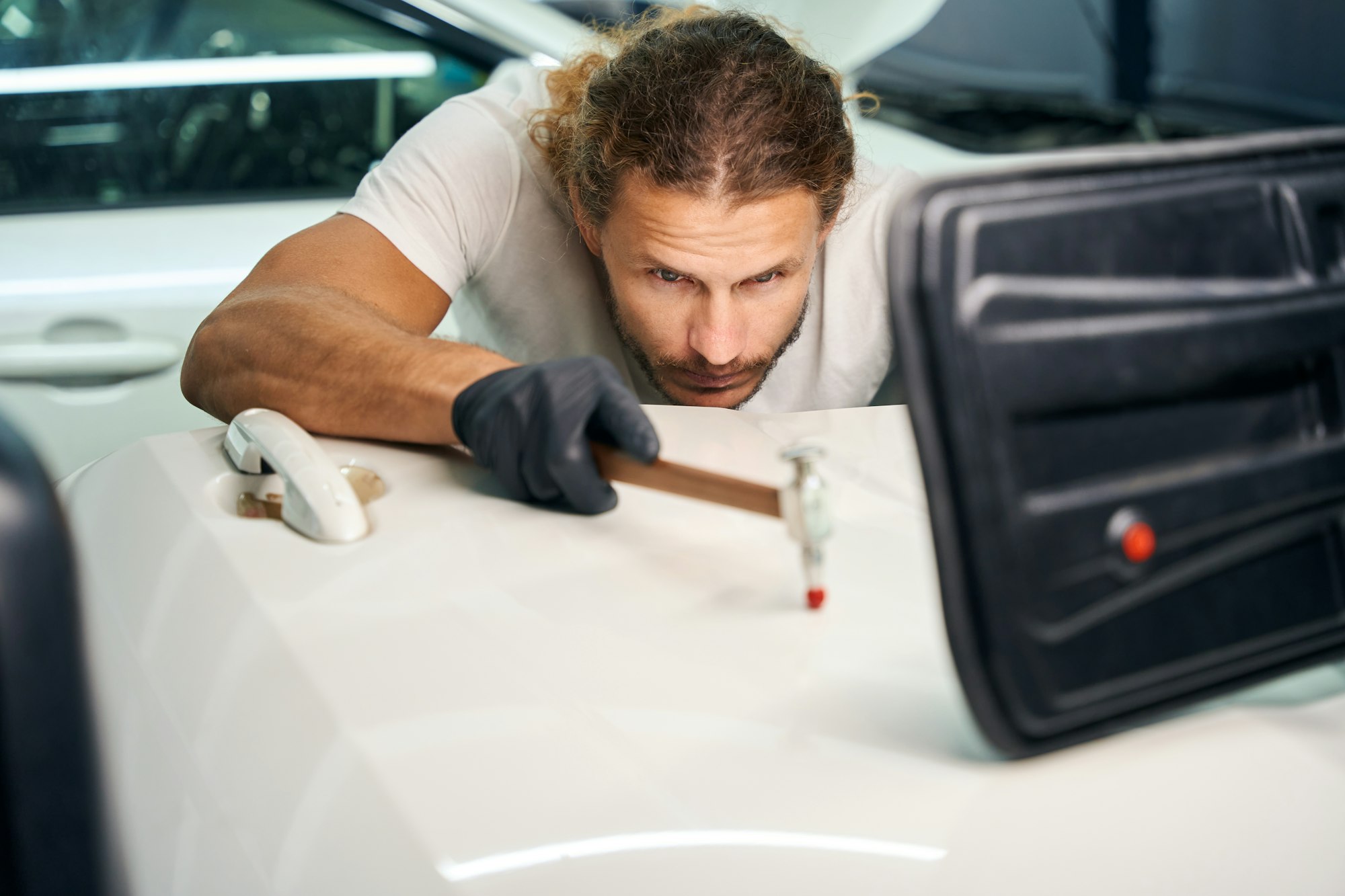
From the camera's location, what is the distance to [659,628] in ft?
2.34

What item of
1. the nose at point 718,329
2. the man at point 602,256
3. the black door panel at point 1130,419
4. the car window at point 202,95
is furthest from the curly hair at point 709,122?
the black door panel at point 1130,419

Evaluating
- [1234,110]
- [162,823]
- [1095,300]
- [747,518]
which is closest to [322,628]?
[162,823]

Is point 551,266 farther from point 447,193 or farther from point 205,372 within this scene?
point 205,372

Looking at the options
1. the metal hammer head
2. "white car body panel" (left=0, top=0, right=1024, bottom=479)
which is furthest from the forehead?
the metal hammer head

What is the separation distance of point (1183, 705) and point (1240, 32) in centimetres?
711

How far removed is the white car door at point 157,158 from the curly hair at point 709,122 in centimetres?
57

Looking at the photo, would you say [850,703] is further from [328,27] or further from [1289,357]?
[328,27]

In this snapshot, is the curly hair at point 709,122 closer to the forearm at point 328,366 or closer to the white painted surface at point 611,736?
the forearm at point 328,366

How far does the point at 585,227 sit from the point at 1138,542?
4.13 feet

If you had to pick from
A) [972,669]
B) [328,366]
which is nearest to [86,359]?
[328,366]

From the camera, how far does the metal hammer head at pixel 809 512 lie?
2.32ft

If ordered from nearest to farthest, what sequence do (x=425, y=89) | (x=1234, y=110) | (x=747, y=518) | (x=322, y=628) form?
(x=322, y=628)
(x=747, y=518)
(x=425, y=89)
(x=1234, y=110)

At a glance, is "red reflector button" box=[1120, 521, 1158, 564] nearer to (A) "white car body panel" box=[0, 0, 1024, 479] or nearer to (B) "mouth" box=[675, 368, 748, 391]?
(B) "mouth" box=[675, 368, 748, 391]

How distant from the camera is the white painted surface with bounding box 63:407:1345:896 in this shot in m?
0.55
